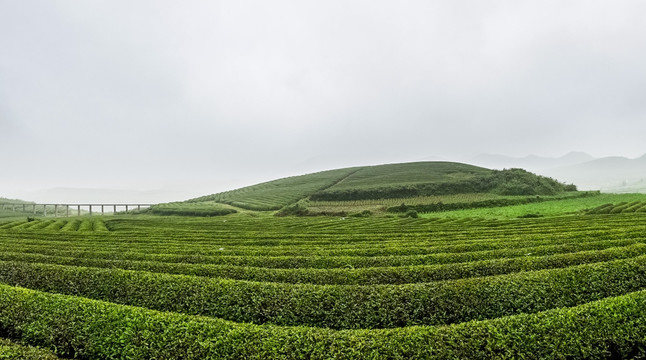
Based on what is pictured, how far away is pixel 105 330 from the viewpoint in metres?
7.69

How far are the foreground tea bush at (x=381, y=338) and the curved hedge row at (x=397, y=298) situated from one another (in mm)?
1429

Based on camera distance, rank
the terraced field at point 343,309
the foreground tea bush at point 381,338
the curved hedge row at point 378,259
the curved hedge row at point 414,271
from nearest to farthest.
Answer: the foreground tea bush at point 381,338, the terraced field at point 343,309, the curved hedge row at point 414,271, the curved hedge row at point 378,259

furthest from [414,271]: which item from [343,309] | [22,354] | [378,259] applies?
[22,354]

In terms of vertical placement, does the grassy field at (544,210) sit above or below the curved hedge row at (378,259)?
below

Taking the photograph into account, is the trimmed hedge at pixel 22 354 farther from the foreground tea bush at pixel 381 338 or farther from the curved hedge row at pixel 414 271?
the curved hedge row at pixel 414 271

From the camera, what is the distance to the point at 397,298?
8555 millimetres

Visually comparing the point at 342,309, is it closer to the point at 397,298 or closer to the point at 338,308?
the point at 338,308

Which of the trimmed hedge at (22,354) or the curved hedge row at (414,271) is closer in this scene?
the trimmed hedge at (22,354)

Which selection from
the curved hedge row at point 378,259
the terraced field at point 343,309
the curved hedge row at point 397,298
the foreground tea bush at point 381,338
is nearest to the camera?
the foreground tea bush at point 381,338


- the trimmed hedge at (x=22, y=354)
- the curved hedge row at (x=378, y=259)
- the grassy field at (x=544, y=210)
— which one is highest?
the curved hedge row at (x=378, y=259)

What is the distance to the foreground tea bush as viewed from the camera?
20.6ft

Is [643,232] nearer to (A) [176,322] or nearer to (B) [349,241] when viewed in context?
(B) [349,241]

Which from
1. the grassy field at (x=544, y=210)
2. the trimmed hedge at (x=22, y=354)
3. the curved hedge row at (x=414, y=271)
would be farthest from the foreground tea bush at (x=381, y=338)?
the grassy field at (x=544, y=210)

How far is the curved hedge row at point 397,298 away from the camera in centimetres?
834
